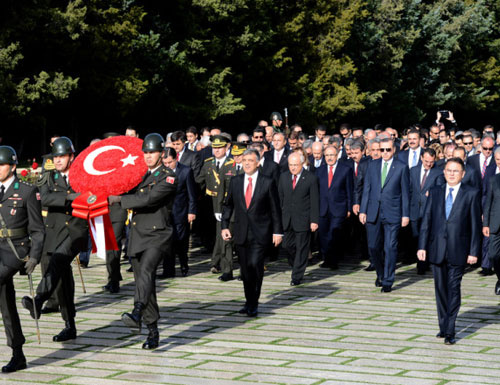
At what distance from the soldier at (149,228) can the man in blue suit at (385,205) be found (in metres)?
4.52

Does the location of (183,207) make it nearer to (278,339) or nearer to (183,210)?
(183,210)

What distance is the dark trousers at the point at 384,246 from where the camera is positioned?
43.5ft

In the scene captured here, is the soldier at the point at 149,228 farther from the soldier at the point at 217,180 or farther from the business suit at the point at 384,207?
the soldier at the point at 217,180

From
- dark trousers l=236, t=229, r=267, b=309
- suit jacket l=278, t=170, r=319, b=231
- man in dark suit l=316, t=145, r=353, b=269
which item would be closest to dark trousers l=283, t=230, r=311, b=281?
suit jacket l=278, t=170, r=319, b=231

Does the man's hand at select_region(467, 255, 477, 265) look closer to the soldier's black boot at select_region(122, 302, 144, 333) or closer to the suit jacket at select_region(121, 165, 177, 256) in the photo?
the suit jacket at select_region(121, 165, 177, 256)

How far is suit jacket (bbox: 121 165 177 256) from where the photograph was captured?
9.79 metres

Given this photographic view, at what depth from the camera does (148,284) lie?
9727 millimetres

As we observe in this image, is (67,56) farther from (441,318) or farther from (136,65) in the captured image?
(441,318)

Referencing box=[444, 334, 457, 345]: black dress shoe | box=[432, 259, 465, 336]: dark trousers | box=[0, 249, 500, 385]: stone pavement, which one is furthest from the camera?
box=[432, 259, 465, 336]: dark trousers

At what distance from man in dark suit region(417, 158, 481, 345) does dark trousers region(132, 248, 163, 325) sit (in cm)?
290

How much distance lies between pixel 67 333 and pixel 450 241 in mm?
4209

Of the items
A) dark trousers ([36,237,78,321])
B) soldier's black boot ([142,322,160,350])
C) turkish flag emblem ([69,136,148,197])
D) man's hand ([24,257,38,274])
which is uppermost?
turkish flag emblem ([69,136,148,197])

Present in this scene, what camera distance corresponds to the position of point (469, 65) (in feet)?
227

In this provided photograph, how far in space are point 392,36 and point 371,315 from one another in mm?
48293
